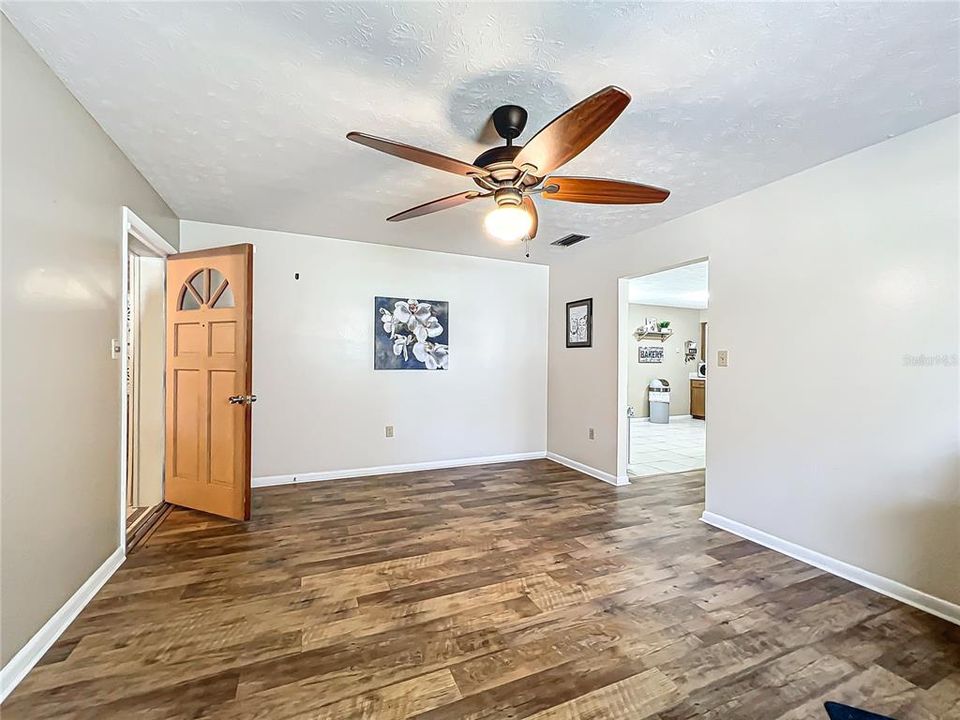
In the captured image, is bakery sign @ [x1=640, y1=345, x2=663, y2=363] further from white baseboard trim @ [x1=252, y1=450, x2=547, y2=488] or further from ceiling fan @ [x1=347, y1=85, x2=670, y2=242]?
ceiling fan @ [x1=347, y1=85, x2=670, y2=242]

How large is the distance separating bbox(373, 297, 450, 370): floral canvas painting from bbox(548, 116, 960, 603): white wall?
2474 mm

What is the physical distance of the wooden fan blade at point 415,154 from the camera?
1543 mm

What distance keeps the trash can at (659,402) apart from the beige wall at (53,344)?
8188 mm

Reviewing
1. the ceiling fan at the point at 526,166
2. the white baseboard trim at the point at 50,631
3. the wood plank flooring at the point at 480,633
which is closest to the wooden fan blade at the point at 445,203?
the ceiling fan at the point at 526,166

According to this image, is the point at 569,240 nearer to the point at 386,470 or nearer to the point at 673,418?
the point at 386,470

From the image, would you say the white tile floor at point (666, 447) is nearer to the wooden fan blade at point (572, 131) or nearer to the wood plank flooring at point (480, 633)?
the wood plank flooring at point (480, 633)

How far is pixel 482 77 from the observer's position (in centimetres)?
172

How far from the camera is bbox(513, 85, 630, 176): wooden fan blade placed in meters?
1.30

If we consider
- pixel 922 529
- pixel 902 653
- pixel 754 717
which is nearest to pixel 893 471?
pixel 922 529

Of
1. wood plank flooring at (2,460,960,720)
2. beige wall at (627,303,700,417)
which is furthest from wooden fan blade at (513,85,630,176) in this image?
beige wall at (627,303,700,417)

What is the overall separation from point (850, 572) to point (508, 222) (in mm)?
2718

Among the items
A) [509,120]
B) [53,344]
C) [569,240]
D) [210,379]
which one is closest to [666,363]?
[569,240]

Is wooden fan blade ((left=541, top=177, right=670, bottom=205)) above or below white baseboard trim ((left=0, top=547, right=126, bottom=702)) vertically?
above

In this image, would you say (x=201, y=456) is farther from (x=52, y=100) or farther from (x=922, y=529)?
(x=922, y=529)
